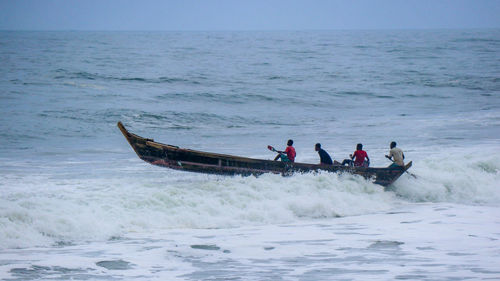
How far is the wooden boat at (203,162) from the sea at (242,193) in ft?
0.85

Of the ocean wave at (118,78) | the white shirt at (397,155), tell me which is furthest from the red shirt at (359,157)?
the ocean wave at (118,78)

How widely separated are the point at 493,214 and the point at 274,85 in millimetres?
31262

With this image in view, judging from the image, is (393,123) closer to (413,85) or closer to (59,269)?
(413,85)

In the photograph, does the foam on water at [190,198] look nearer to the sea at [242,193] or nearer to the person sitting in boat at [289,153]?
the sea at [242,193]

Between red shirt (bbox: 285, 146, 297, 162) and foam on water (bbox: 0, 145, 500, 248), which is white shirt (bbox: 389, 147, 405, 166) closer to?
foam on water (bbox: 0, 145, 500, 248)

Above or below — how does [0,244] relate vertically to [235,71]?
below

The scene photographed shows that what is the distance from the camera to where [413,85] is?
45.8m

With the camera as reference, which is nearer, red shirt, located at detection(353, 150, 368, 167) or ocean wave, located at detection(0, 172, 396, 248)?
ocean wave, located at detection(0, 172, 396, 248)

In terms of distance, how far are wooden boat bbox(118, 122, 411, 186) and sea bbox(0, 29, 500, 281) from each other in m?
0.26

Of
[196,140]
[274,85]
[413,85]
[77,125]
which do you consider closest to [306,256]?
[196,140]

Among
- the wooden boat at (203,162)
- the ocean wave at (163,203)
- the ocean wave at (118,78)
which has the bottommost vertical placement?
the ocean wave at (163,203)

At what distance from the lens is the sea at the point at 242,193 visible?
33.4ft

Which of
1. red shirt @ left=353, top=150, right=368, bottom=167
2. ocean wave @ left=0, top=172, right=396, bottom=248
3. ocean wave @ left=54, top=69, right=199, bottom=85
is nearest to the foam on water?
ocean wave @ left=0, top=172, right=396, bottom=248

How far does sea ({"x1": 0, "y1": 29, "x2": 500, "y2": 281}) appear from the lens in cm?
1017
